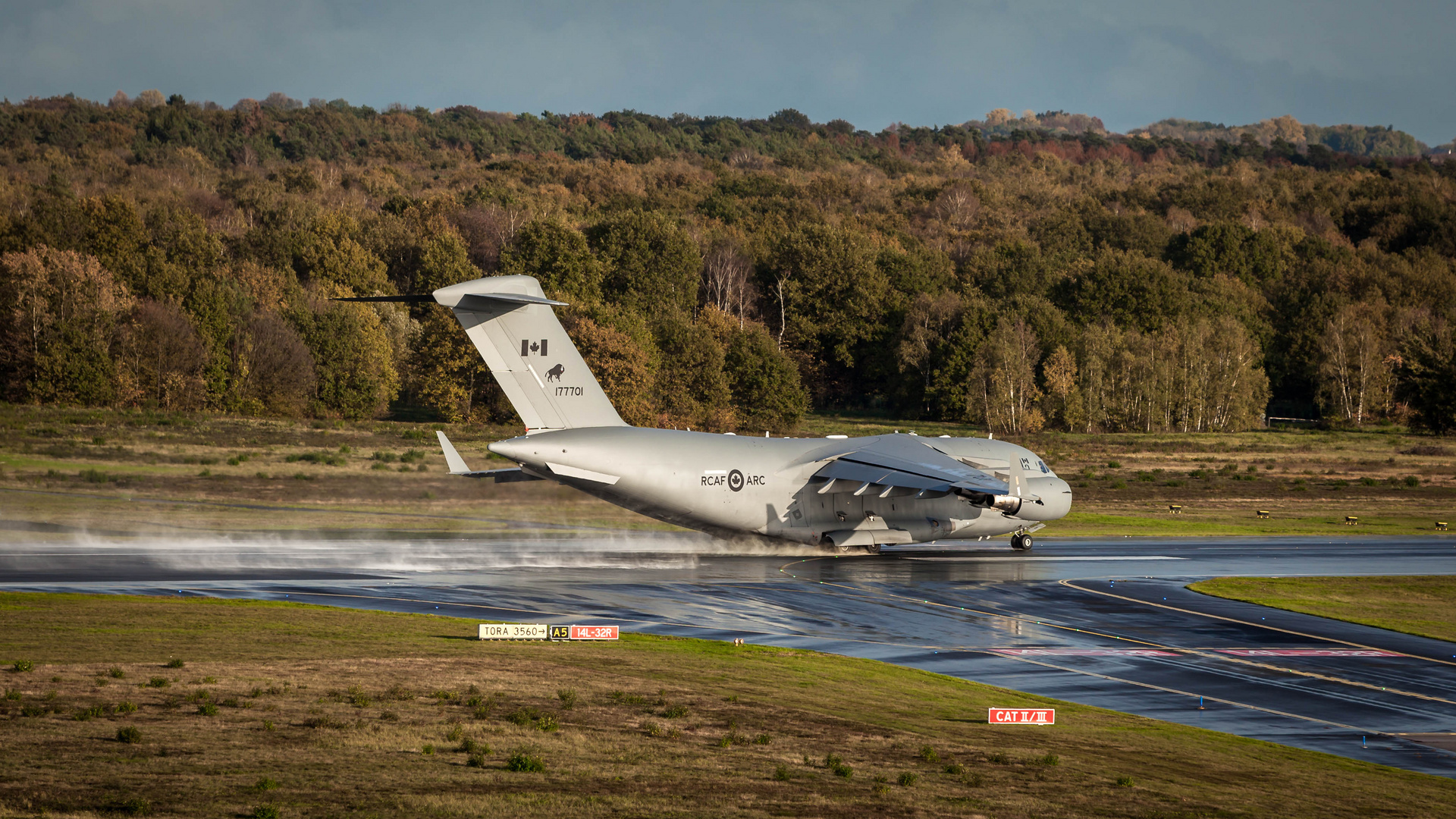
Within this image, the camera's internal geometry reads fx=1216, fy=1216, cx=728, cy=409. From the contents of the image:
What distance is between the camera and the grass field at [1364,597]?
2948 centimetres

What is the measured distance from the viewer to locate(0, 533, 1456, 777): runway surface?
20188 mm

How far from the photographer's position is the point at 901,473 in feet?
121

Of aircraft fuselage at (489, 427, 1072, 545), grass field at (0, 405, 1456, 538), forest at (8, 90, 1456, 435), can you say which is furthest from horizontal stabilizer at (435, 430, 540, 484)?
forest at (8, 90, 1456, 435)

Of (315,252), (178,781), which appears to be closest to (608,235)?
(315,252)

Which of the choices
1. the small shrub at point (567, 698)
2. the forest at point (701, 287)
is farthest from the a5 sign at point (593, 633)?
the forest at point (701, 287)

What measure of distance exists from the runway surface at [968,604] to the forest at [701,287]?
34448 millimetres

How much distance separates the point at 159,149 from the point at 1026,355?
11273 centimetres

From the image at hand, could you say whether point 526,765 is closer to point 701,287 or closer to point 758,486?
point 758,486

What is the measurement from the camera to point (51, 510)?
40.4m

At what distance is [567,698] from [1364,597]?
2591cm

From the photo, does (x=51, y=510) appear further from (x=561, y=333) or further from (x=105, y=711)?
(x=105, y=711)

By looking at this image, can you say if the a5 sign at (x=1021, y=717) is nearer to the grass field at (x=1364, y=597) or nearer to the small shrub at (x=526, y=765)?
the small shrub at (x=526, y=765)

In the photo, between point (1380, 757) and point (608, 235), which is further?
point (608, 235)

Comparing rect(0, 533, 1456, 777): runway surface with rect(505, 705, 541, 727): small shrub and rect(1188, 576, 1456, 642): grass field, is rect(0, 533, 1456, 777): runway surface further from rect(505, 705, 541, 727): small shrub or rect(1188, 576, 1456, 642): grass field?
rect(505, 705, 541, 727): small shrub
